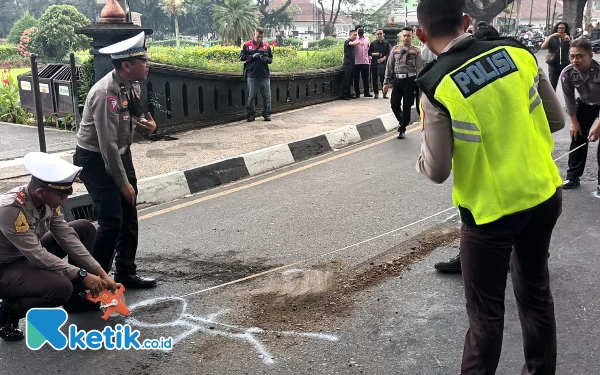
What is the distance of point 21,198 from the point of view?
3365 millimetres

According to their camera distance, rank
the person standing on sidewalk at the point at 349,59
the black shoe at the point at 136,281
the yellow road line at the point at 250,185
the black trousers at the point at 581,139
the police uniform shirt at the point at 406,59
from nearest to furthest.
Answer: the black shoe at the point at 136,281 < the yellow road line at the point at 250,185 < the black trousers at the point at 581,139 < the police uniform shirt at the point at 406,59 < the person standing on sidewalk at the point at 349,59

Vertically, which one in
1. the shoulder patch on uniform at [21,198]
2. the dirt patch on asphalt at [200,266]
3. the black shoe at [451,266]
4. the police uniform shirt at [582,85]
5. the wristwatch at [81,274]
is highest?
the police uniform shirt at [582,85]

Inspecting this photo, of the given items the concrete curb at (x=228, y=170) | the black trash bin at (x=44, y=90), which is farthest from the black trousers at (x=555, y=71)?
the black trash bin at (x=44, y=90)

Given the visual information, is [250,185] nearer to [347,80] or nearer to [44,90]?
[44,90]

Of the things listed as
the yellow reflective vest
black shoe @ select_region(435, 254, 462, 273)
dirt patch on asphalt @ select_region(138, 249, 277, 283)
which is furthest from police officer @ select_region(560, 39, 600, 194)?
the yellow reflective vest

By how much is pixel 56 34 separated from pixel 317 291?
1401 inches

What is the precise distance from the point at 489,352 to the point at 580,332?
1.26 metres

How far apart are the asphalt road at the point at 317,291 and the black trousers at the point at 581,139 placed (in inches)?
10.2

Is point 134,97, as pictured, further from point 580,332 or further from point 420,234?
point 580,332

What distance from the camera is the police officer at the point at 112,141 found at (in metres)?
3.83

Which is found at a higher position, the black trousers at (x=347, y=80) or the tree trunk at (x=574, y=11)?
the tree trunk at (x=574, y=11)

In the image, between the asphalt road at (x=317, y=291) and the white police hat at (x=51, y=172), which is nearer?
the asphalt road at (x=317, y=291)

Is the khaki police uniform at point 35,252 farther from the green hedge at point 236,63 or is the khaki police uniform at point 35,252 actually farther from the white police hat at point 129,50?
the green hedge at point 236,63

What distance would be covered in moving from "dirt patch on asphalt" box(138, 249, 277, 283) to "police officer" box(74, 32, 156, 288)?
29cm
